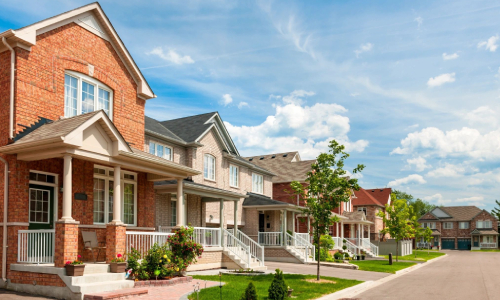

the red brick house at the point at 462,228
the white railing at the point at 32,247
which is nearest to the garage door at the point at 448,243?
the red brick house at the point at 462,228

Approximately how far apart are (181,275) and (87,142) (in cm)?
576

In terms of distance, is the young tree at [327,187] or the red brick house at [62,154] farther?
the young tree at [327,187]

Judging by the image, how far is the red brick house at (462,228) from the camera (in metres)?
91.1

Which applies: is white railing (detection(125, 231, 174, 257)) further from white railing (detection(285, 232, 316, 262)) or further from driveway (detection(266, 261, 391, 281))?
white railing (detection(285, 232, 316, 262))

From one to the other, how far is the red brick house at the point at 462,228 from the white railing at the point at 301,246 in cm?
6764

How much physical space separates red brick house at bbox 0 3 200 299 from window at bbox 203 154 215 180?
8641 mm

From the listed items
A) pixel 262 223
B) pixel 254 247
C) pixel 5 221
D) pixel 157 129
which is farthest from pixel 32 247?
Result: pixel 262 223

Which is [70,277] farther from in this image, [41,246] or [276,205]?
[276,205]

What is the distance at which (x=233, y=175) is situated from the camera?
30.1 meters

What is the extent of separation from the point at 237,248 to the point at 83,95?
11.2m

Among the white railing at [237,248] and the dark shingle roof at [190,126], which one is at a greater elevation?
the dark shingle roof at [190,126]

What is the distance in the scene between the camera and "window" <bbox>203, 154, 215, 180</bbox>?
2651cm

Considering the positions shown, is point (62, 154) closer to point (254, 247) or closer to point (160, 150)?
point (160, 150)

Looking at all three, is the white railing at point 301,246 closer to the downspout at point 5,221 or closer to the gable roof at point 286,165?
the gable roof at point 286,165
